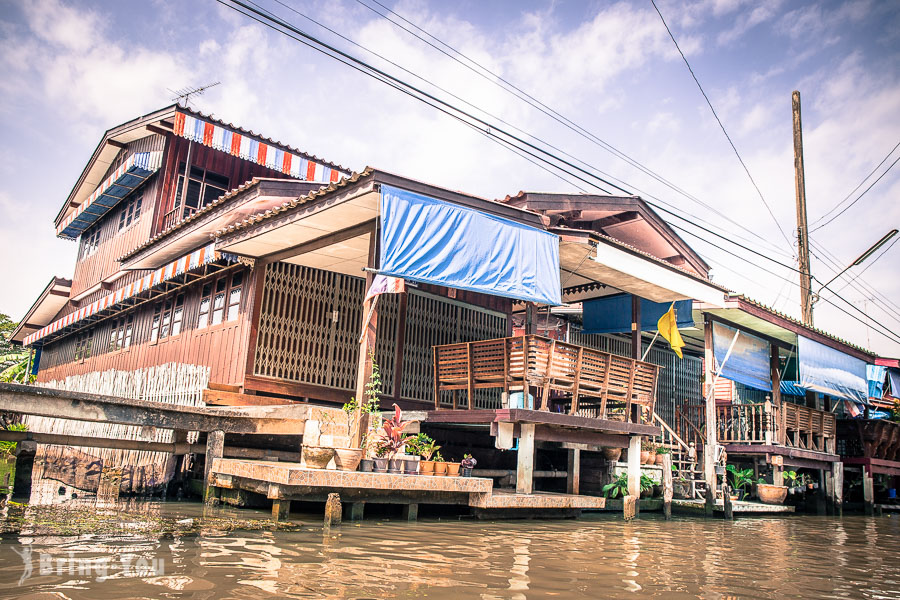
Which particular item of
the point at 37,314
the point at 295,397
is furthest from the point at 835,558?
the point at 37,314

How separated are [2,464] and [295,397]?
8100mm

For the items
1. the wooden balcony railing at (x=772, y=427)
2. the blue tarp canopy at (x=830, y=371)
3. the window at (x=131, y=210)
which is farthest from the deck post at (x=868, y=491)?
the window at (x=131, y=210)

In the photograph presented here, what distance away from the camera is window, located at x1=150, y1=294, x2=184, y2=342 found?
15234 mm

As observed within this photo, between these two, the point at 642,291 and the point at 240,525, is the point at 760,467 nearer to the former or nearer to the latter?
the point at 642,291

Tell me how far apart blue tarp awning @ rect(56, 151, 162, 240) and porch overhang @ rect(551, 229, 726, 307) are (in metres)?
11.4

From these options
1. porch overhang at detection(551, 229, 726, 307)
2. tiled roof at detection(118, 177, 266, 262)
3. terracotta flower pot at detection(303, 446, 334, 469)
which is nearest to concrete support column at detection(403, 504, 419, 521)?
terracotta flower pot at detection(303, 446, 334, 469)

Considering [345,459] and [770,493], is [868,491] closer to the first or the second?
[770,493]

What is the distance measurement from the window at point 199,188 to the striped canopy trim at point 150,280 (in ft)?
8.23

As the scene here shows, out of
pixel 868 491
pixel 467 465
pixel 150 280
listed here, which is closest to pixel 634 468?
pixel 467 465

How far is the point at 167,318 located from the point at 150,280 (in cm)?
137

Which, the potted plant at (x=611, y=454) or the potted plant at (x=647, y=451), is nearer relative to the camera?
the potted plant at (x=611, y=454)

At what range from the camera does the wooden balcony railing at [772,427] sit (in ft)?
51.8

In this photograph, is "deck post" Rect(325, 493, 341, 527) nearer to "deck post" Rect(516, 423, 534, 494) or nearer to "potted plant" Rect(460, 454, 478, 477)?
"potted plant" Rect(460, 454, 478, 477)

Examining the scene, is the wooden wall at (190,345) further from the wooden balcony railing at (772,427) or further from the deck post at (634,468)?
the wooden balcony railing at (772,427)
